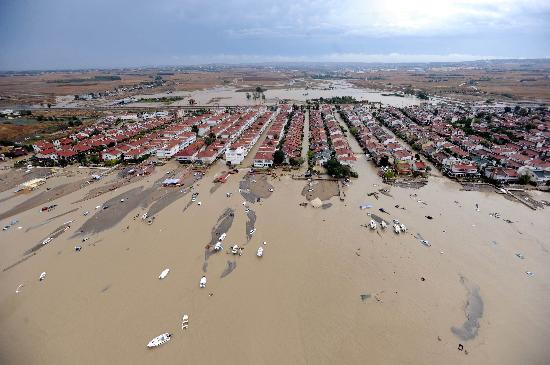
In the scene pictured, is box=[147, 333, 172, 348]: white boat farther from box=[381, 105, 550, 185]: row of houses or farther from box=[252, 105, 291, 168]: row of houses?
box=[381, 105, 550, 185]: row of houses

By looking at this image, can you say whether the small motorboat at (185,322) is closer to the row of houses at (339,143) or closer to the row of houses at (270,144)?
the row of houses at (270,144)

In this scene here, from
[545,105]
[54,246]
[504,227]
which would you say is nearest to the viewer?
[54,246]

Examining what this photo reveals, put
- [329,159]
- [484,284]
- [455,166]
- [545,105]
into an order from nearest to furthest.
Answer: [484,284] < [455,166] < [329,159] < [545,105]

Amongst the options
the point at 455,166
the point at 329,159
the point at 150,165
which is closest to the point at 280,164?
the point at 329,159

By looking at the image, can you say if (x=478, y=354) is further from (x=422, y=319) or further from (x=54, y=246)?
(x=54, y=246)

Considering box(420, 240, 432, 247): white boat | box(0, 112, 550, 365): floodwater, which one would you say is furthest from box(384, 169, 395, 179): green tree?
box(420, 240, 432, 247): white boat

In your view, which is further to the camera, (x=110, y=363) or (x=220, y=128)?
(x=220, y=128)

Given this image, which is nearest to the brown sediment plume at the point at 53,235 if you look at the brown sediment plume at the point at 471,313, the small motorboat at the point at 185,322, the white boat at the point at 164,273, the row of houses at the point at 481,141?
the white boat at the point at 164,273
